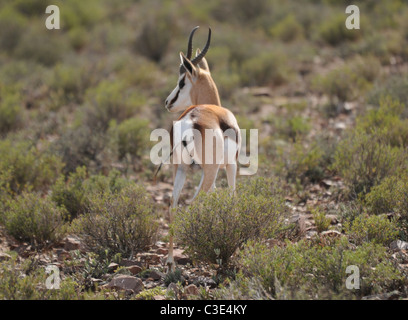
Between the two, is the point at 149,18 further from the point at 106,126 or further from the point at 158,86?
the point at 106,126

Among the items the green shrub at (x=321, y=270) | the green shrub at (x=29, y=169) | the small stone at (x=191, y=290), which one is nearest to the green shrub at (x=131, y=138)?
the green shrub at (x=29, y=169)

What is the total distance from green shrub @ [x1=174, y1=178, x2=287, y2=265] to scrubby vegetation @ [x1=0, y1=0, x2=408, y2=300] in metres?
0.02

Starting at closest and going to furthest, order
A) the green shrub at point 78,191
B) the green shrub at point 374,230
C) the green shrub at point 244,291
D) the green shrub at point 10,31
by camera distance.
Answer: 1. the green shrub at point 244,291
2. the green shrub at point 374,230
3. the green shrub at point 78,191
4. the green shrub at point 10,31

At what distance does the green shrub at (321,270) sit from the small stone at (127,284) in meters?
1.00

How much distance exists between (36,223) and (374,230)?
3719 mm

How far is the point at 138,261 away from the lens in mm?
5117

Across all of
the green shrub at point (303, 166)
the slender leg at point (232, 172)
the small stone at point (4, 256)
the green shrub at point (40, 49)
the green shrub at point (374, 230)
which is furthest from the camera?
the green shrub at point (40, 49)

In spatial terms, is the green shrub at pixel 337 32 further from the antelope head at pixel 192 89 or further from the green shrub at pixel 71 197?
the green shrub at pixel 71 197

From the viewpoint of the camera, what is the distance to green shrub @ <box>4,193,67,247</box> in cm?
569

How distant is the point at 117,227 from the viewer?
17.3 ft

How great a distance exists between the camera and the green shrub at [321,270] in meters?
3.96

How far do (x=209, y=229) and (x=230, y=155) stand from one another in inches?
38.2

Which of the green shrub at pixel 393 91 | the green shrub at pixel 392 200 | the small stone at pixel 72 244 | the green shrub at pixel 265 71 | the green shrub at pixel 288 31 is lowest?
the small stone at pixel 72 244

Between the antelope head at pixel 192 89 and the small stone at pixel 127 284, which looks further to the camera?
the antelope head at pixel 192 89
